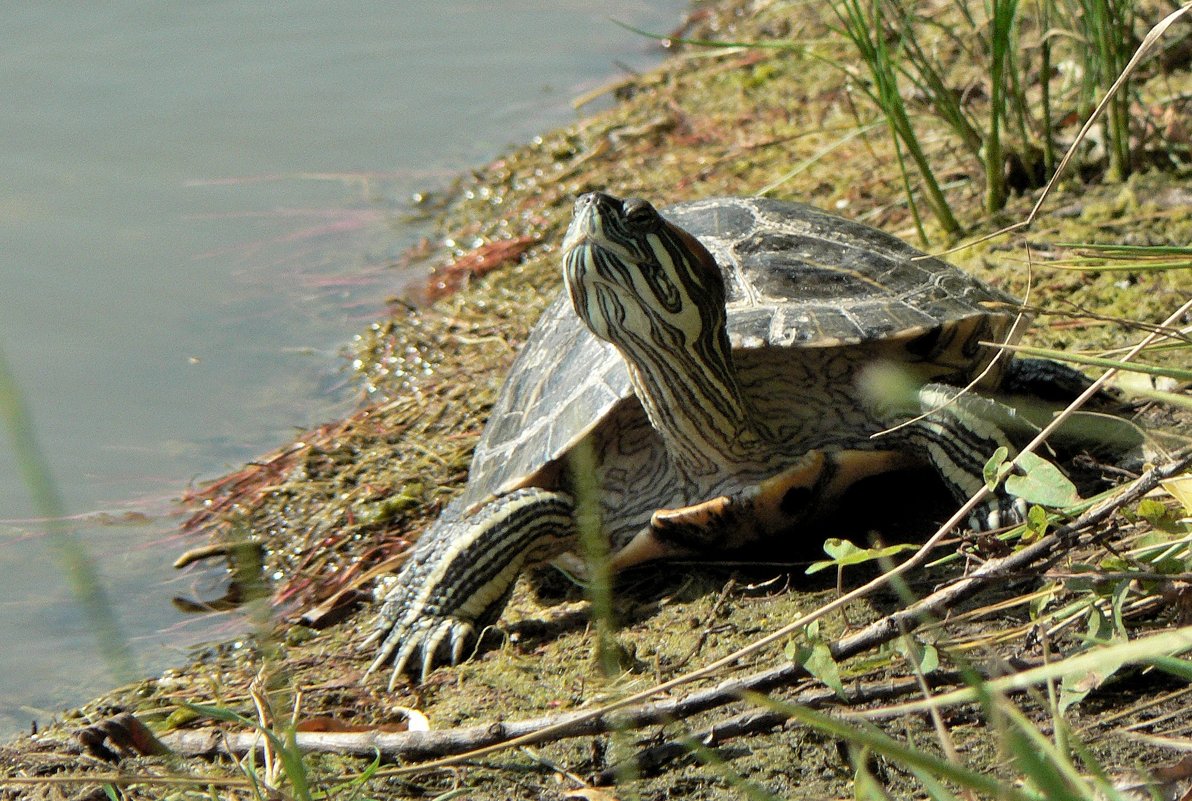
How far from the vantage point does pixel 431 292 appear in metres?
6.24

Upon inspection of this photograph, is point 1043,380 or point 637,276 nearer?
point 637,276

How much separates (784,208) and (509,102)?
5035 millimetres

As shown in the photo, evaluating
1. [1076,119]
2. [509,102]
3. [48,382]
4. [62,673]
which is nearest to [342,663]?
[62,673]

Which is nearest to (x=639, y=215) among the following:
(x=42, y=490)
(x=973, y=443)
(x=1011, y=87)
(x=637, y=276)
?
(x=637, y=276)

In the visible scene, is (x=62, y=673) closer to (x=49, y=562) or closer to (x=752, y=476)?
(x=49, y=562)

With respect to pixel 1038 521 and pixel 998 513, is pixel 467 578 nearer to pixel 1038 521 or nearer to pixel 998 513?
pixel 998 513

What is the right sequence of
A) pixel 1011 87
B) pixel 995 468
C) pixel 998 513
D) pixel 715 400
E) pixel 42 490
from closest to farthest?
pixel 42 490
pixel 995 468
pixel 998 513
pixel 715 400
pixel 1011 87

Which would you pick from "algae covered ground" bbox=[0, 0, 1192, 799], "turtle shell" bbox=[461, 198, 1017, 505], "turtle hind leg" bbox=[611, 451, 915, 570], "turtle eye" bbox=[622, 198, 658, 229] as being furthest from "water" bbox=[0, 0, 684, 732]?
"turtle eye" bbox=[622, 198, 658, 229]

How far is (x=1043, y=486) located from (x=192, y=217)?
593cm

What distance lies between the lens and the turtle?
3.12m

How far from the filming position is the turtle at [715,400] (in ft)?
10.3

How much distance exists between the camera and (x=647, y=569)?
3.50 m

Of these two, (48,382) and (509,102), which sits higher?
(509,102)

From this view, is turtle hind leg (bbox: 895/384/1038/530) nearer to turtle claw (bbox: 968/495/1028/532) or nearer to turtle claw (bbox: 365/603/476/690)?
turtle claw (bbox: 968/495/1028/532)
